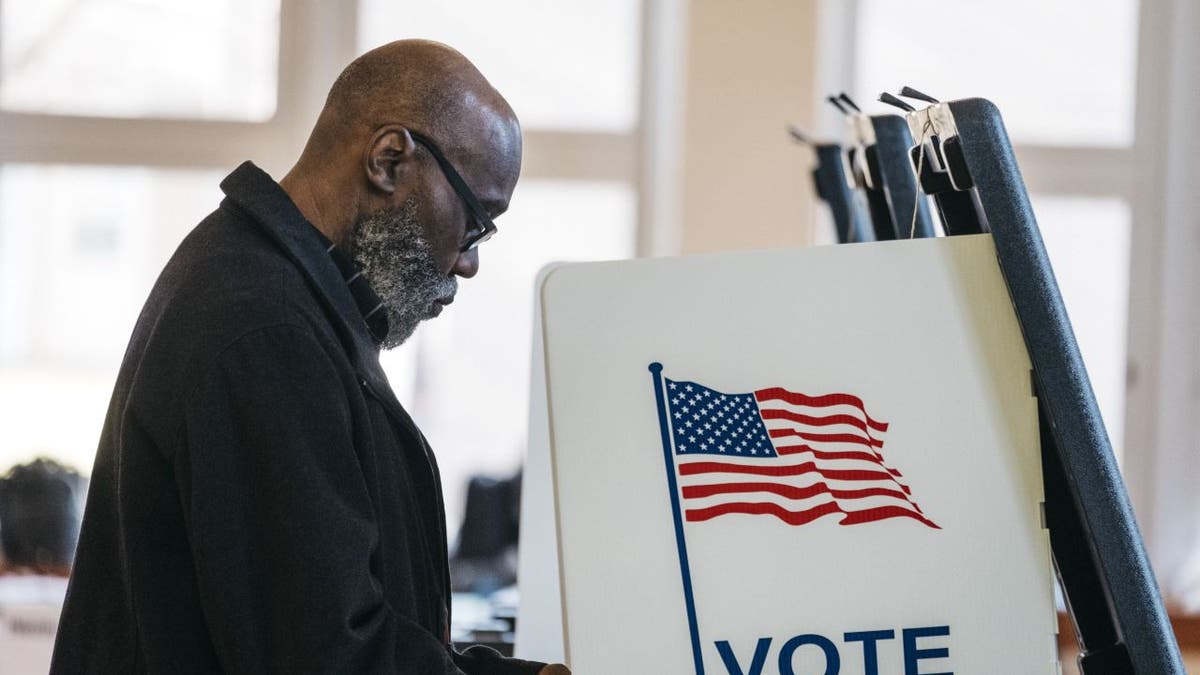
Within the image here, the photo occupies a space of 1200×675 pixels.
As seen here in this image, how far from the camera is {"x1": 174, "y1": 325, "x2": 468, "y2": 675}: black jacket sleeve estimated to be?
938 mm

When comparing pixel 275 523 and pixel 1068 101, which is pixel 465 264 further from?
pixel 1068 101

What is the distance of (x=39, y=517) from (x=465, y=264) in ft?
9.14

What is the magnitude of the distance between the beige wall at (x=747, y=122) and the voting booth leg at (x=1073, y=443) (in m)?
2.68

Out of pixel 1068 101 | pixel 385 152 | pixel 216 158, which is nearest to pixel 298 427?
pixel 385 152

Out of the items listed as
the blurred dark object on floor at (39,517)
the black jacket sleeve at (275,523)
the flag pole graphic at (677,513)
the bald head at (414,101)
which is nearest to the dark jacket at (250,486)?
the black jacket sleeve at (275,523)

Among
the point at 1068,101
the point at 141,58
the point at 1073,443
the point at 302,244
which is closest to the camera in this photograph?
the point at 1073,443

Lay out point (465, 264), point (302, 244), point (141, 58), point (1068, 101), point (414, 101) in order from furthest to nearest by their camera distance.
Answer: point (1068, 101) → point (141, 58) → point (465, 264) → point (414, 101) → point (302, 244)

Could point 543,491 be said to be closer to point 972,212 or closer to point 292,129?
point 972,212

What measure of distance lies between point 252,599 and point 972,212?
24.8 inches

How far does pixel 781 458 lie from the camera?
0.93 m

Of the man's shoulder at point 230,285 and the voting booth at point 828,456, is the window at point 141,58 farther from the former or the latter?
the voting booth at point 828,456

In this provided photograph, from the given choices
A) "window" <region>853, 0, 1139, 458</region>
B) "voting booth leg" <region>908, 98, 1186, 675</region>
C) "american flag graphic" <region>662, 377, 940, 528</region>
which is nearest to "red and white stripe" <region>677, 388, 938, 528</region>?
"american flag graphic" <region>662, 377, 940, 528</region>

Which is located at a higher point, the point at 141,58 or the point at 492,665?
the point at 141,58

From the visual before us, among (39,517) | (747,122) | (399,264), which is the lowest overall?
(399,264)
